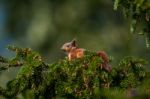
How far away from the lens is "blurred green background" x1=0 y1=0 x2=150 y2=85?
56.6 ft

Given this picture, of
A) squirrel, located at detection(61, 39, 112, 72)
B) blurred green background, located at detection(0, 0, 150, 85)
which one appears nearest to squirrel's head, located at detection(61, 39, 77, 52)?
squirrel, located at detection(61, 39, 112, 72)

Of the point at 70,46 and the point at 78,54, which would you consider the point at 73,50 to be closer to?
the point at 70,46

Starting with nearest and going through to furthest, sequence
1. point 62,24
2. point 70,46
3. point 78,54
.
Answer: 1. point 78,54
2. point 70,46
3. point 62,24

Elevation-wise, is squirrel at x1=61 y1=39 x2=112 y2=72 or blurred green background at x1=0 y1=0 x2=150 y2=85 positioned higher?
blurred green background at x1=0 y1=0 x2=150 y2=85

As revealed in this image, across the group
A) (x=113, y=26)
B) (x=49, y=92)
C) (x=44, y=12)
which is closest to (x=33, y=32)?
(x=44, y=12)

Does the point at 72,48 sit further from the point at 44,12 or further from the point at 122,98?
the point at 44,12

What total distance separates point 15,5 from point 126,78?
13396mm

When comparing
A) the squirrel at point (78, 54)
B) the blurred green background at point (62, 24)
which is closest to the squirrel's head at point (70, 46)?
the squirrel at point (78, 54)

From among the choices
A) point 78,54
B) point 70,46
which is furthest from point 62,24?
point 78,54

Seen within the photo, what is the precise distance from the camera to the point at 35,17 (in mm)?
17938

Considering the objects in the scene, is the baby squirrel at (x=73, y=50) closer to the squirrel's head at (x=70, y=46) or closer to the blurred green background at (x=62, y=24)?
the squirrel's head at (x=70, y=46)

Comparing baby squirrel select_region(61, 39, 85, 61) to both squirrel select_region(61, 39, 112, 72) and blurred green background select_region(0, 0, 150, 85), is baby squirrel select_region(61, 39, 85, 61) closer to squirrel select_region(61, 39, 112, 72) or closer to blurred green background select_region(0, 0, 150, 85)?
squirrel select_region(61, 39, 112, 72)

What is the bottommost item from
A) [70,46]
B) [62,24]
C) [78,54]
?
[78,54]

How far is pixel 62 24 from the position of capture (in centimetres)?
1761
